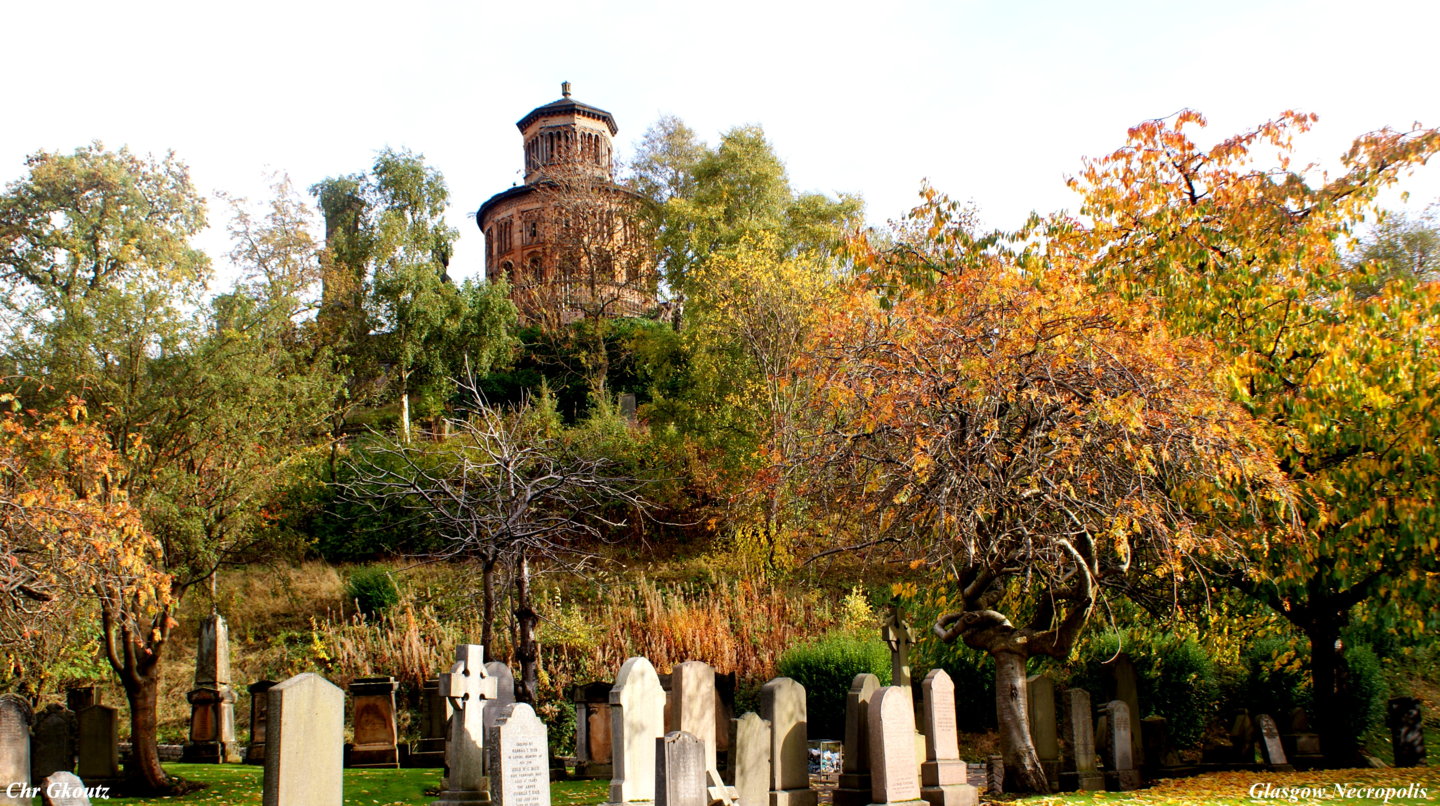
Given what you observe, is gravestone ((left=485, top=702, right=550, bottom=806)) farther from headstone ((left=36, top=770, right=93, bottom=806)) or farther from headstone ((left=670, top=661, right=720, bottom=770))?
headstone ((left=36, top=770, right=93, bottom=806))

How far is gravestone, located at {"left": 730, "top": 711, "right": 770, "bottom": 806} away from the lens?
381 inches

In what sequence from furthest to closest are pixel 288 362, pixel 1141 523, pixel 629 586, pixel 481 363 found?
pixel 481 363
pixel 288 362
pixel 629 586
pixel 1141 523

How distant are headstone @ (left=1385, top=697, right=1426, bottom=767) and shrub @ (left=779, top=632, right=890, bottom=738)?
6761 mm

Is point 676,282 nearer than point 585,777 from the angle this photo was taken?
No

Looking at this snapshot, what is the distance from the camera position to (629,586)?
22938mm

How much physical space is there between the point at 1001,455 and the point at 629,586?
13866 millimetres

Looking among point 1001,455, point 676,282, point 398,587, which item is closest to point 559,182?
point 676,282

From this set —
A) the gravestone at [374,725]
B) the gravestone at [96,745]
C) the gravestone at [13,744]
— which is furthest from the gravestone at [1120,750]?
the gravestone at [96,745]

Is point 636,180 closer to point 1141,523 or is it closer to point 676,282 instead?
point 676,282

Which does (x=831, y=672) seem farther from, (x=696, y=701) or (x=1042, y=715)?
(x=696, y=701)

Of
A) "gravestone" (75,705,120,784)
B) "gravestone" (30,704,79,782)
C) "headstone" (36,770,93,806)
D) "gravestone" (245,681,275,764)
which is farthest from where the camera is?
"gravestone" (245,681,275,764)

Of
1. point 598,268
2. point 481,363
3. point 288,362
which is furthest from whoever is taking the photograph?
point 598,268

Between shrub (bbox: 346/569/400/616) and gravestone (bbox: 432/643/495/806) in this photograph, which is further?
shrub (bbox: 346/569/400/616)

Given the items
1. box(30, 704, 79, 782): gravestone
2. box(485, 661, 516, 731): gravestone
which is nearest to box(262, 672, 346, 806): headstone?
box(485, 661, 516, 731): gravestone
